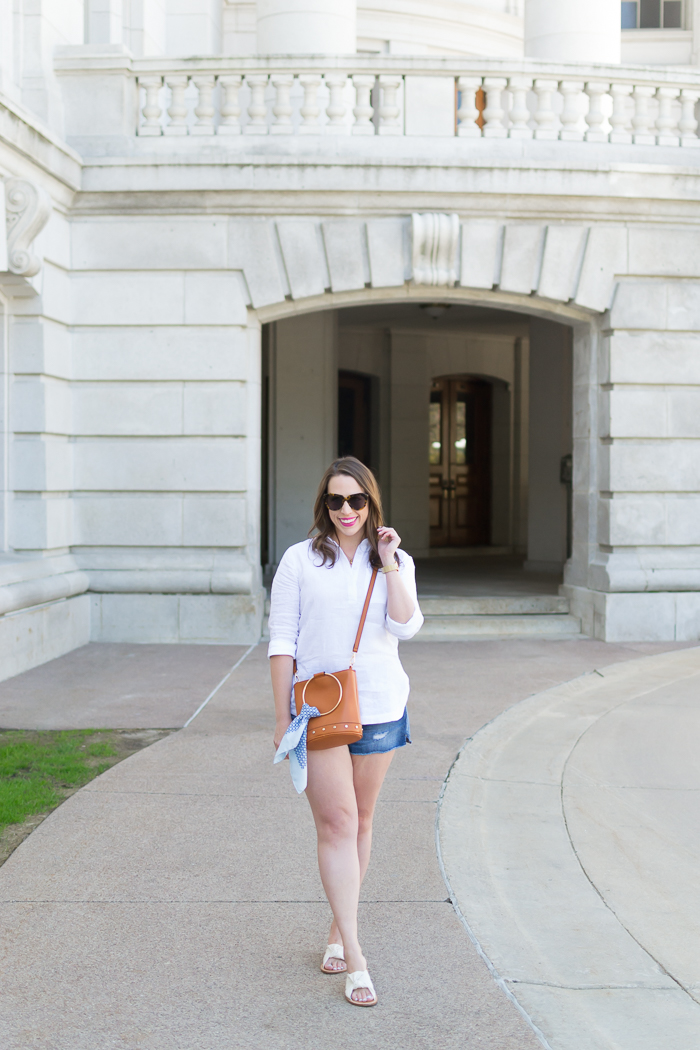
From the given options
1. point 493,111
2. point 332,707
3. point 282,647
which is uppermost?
point 493,111

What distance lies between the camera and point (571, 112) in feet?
33.9

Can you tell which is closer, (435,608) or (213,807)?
(213,807)

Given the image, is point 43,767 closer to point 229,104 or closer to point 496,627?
point 496,627

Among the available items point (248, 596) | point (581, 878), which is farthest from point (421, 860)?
point (248, 596)

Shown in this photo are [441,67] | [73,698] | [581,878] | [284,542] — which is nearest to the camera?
[581,878]

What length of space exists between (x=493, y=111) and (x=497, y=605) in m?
5.16

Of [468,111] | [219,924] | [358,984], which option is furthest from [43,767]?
[468,111]

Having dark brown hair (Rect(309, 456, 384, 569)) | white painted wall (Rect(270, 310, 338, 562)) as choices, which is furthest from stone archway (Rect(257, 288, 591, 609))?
dark brown hair (Rect(309, 456, 384, 569))

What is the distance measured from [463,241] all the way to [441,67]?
1742 millimetres

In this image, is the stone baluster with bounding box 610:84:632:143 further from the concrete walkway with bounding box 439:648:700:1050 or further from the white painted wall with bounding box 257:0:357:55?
A: the concrete walkway with bounding box 439:648:700:1050

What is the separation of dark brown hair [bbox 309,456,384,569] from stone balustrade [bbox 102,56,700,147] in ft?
25.5

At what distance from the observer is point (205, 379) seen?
33.2ft

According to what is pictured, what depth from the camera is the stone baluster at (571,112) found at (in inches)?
406

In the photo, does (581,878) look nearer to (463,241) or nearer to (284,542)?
(463,241)
